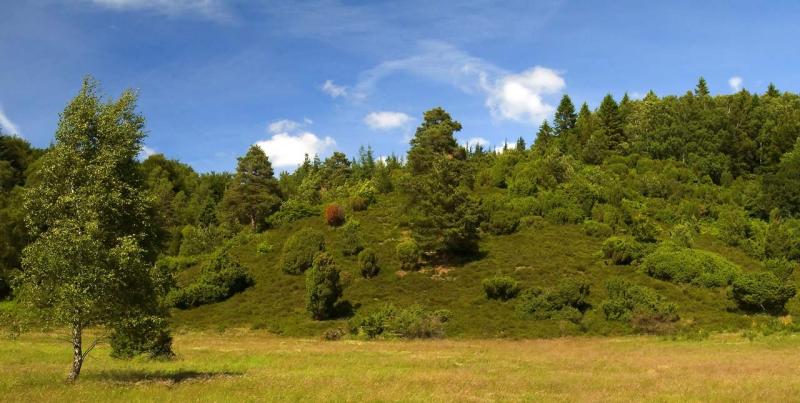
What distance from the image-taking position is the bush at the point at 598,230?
192ft

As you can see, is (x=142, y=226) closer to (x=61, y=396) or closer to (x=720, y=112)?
(x=61, y=396)

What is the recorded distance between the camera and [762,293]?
39688 mm

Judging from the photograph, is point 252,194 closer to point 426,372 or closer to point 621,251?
point 621,251

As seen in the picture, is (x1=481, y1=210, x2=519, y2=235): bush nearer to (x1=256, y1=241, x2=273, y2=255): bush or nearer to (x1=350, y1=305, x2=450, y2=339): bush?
(x1=350, y1=305, x2=450, y2=339): bush

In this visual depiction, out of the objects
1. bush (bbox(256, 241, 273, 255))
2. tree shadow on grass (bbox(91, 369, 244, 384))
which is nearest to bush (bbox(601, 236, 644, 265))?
bush (bbox(256, 241, 273, 255))

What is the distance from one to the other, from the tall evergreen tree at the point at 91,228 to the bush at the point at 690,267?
4313cm

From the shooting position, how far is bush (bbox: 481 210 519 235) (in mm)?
60531

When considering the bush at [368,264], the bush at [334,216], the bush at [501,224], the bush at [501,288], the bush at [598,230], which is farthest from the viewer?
the bush at [334,216]

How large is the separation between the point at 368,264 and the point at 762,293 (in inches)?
1217

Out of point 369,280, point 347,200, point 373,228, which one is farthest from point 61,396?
point 347,200

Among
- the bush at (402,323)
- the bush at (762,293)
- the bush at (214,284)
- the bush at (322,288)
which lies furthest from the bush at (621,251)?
the bush at (214,284)

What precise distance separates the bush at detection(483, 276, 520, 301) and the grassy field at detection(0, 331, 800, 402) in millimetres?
12036

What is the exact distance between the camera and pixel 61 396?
13617 mm

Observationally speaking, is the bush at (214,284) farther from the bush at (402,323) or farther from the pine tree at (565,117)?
the pine tree at (565,117)
